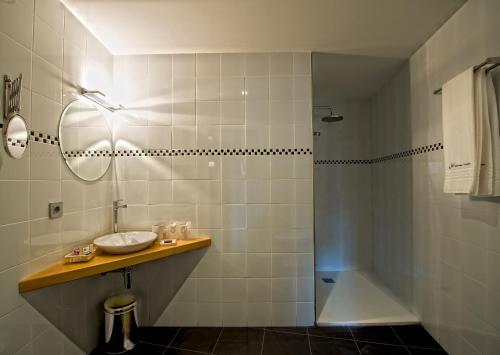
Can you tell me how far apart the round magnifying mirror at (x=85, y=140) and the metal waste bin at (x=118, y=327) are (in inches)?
36.8

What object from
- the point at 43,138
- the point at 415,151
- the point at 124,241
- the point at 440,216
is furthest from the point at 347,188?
the point at 43,138

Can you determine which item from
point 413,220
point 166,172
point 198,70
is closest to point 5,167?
point 166,172

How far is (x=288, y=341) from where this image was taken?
166 centimetres

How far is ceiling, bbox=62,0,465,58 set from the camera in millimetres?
1392

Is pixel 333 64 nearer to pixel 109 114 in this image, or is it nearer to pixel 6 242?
pixel 109 114

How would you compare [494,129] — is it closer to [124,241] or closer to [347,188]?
[347,188]

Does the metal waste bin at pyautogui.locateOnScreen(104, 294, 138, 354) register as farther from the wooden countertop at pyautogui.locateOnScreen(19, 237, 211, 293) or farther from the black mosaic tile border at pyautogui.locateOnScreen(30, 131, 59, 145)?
the black mosaic tile border at pyautogui.locateOnScreen(30, 131, 59, 145)

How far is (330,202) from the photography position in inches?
115

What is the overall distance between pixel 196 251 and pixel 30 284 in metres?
0.99

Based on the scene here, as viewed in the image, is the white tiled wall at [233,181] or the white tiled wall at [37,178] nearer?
the white tiled wall at [37,178]

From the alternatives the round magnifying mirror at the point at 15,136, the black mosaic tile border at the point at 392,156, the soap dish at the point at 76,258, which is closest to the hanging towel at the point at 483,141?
the black mosaic tile border at the point at 392,156


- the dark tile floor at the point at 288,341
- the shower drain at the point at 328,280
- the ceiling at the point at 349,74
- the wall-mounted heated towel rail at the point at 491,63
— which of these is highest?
the ceiling at the point at 349,74

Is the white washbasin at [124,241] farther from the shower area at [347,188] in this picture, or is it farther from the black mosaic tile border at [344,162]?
the black mosaic tile border at [344,162]

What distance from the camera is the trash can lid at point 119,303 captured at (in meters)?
1.56
